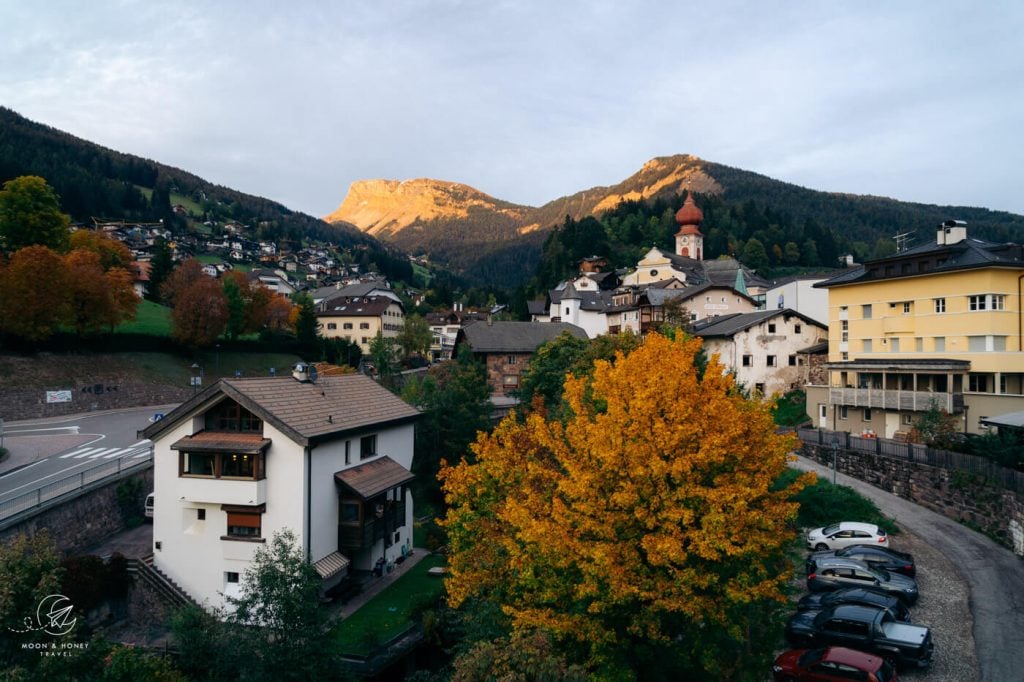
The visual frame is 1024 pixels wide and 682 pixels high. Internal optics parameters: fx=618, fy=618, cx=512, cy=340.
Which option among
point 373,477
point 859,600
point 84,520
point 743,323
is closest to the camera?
point 859,600

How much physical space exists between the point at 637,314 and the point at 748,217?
97.5 m

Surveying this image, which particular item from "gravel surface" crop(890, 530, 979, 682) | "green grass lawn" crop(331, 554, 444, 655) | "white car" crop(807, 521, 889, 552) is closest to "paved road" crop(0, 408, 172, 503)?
"green grass lawn" crop(331, 554, 444, 655)

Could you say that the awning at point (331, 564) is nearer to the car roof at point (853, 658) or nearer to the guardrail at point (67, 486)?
the guardrail at point (67, 486)

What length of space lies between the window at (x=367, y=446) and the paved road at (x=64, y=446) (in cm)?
1409

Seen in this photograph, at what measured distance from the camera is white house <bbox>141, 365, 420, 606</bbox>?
23.3 metres

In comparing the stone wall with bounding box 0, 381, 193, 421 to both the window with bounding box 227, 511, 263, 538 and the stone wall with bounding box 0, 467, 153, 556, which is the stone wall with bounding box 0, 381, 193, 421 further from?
the window with bounding box 227, 511, 263, 538

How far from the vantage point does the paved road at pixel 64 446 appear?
3084 cm

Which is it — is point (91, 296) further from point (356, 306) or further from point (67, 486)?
point (356, 306)

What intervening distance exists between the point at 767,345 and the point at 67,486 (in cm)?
4649

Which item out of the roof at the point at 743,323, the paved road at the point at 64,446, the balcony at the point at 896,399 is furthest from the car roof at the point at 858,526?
the paved road at the point at 64,446

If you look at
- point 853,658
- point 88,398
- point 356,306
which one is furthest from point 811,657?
point 356,306

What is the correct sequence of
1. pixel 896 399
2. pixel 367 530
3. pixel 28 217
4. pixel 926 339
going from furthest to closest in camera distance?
pixel 28 217
pixel 926 339
pixel 896 399
pixel 367 530

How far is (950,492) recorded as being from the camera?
29.3m

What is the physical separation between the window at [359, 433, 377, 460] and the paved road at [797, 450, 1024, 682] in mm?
22880
